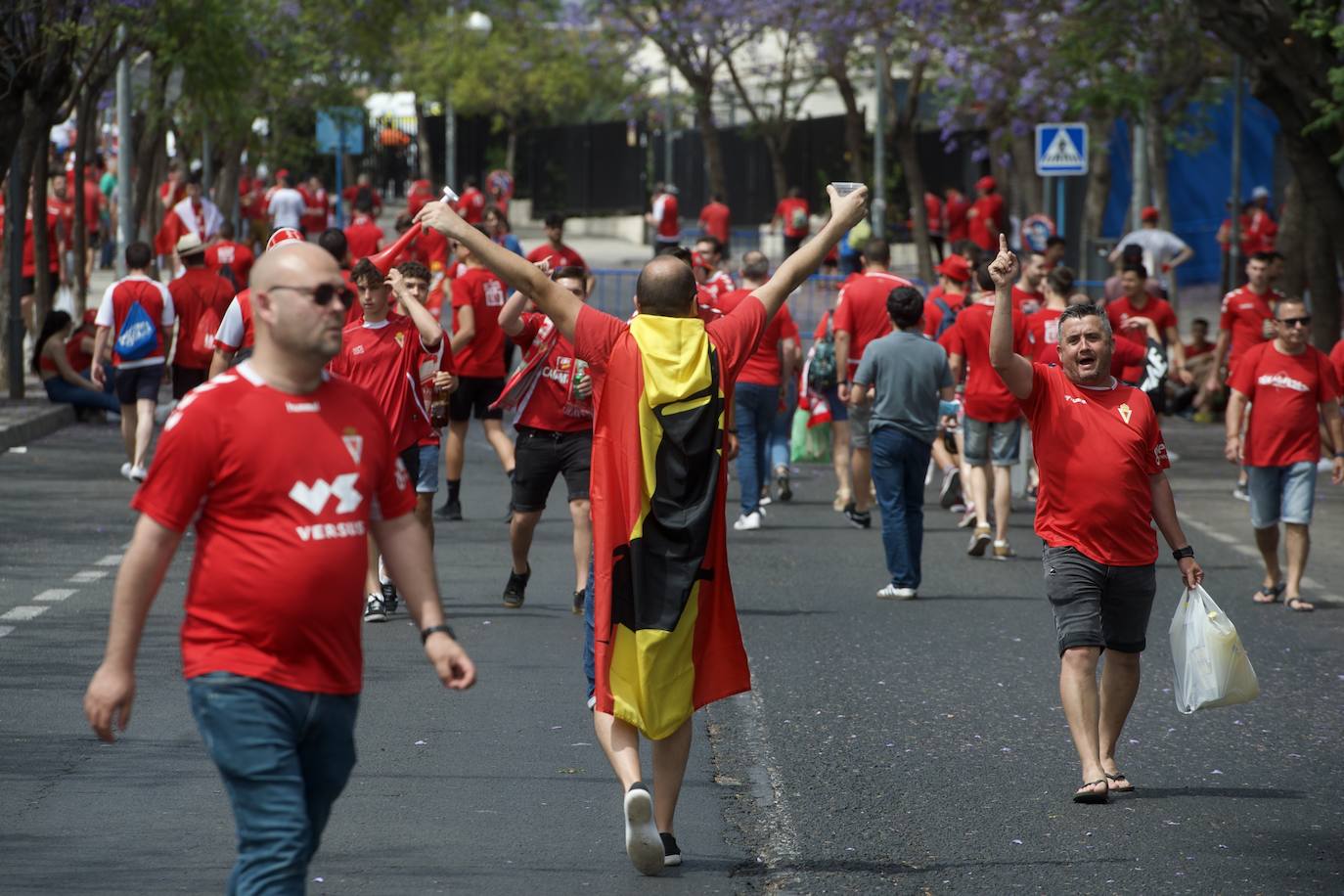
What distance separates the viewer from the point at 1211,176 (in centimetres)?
4138

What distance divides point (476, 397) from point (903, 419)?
14.0 feet

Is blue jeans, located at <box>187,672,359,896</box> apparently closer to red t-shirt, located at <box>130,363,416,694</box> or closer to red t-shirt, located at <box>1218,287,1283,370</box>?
red t-shirt, located at <box>130,363,416,694</box>

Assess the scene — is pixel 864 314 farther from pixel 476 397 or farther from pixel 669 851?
pixel 669 851

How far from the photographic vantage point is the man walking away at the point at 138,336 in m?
16.2

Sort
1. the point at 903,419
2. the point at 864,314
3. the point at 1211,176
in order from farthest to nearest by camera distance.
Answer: the point at 1211,176 → the point at 864,314 → the point at 903,419

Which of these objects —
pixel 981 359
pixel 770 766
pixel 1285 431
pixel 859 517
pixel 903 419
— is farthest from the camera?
pixel 859 517

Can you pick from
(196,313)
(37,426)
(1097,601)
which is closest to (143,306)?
(196,313)

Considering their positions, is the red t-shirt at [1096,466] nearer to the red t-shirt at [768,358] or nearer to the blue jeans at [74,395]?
the red t-shirt at [768,358]

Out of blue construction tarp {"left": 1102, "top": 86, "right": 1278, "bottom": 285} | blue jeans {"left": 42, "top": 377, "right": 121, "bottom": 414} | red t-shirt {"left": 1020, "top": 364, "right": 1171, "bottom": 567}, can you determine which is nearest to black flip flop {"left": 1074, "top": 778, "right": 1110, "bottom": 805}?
red t-shirt {"left": 1020, "top": 364, "right": 1171, "bottom": 567}

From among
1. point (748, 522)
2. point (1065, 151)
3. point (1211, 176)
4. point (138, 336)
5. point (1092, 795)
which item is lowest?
point (748, 522)

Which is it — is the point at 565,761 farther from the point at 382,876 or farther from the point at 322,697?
the point at 322,697

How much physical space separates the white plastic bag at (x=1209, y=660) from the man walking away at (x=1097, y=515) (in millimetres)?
123

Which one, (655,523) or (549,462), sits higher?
(655,523)

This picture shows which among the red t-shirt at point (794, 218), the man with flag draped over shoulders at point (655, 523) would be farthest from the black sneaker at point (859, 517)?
the red t-shirt at point (794, 218)
